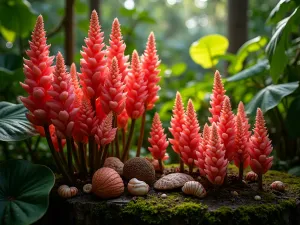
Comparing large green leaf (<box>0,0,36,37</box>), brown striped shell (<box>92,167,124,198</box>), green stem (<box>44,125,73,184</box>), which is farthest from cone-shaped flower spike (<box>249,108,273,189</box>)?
large green leaf (<box>0,0,36,37</box>)

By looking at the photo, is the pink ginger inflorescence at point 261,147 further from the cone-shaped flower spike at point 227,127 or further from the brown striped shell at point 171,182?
the brown striped shell at point 171,182

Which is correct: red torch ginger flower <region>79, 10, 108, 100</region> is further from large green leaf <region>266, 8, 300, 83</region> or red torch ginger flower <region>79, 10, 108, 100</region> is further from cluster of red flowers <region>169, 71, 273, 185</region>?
large green leaf <region>266, 8, 300, 83</region>

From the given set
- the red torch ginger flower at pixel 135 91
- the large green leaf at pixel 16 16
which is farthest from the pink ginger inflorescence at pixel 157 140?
the large green leaf at pixel 16 16

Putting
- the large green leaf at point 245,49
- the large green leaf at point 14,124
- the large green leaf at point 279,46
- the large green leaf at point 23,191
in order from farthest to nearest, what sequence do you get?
the large green leaf at point 245,49 → the large green leaf at point 279,46 → the large green leaf at point 14,124 → the large green leaf at point 23,191

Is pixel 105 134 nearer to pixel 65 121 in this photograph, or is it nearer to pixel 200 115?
pixel 65 121

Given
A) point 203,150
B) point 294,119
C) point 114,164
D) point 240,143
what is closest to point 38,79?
point 114,164

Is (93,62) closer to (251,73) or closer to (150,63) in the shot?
(150,63)
